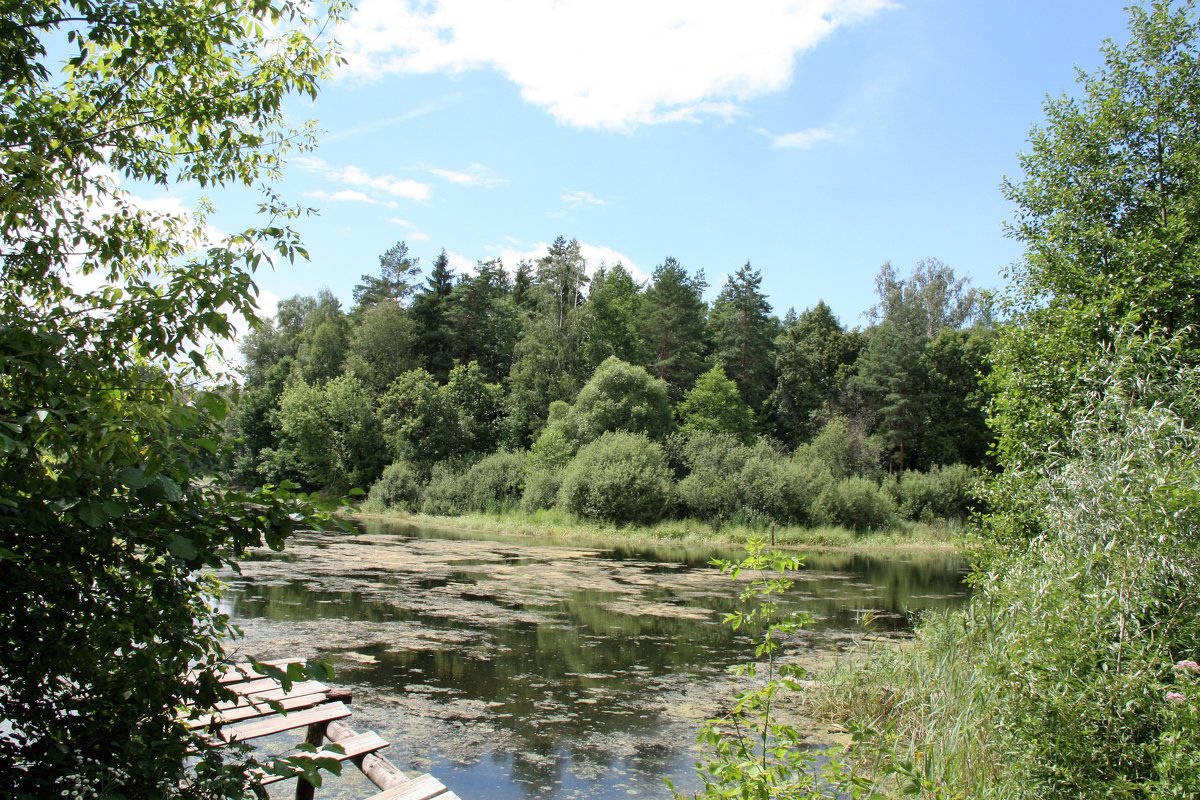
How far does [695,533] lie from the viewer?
32.8 metres

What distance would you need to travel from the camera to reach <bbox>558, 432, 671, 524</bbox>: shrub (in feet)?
112

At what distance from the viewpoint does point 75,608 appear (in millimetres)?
2100

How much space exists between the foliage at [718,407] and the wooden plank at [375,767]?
138 feet

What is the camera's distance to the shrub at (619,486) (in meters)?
34.2

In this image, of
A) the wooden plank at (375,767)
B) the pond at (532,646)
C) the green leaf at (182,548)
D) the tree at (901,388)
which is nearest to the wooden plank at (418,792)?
the wooden plank at (375,767)

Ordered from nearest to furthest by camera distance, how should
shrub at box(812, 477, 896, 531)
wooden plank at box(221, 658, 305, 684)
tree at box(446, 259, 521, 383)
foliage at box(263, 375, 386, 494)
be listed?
1. wooden plank at box(221, 658, 305, 684)
2. shrub at box(812, 477, 896, 531)
3. foliage at box(263, 375, 386, 494)
4. tree at box(446, 259, 521, 383)

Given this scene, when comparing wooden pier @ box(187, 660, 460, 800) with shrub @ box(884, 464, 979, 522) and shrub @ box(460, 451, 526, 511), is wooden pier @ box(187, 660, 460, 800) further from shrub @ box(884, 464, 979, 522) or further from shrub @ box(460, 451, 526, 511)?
shrub @ box(884, 464, 979, 522)

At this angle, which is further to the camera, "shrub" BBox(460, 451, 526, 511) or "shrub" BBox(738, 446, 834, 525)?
"shrub" BBox(460, 451, 526, 511)

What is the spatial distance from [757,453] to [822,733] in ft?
98.7

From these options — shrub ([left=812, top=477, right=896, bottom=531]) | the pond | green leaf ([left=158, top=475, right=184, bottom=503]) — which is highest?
green leaf ([left=158, top=475, right=184, bottom=503])

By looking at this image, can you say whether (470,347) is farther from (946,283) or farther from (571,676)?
(571,676)

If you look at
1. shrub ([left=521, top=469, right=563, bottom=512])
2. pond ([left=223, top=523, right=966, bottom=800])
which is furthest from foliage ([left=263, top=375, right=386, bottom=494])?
pond ([left=223, top=523, right=966, bottom=800])

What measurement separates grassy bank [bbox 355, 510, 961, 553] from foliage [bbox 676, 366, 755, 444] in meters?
13.2

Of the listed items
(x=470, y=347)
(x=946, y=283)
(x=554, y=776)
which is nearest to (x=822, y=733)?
(x=554, y=776)
